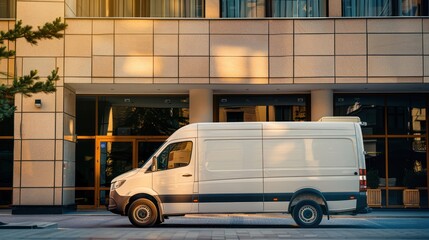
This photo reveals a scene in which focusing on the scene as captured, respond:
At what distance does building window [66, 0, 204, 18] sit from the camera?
83.1 ft

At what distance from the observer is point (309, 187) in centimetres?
1802

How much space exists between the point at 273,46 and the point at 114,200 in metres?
8.50

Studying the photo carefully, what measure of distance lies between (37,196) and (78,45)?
5.24 metres

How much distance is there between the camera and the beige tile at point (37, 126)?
925 inches


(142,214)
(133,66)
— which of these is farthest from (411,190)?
(142,214)

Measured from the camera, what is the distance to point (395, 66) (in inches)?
933

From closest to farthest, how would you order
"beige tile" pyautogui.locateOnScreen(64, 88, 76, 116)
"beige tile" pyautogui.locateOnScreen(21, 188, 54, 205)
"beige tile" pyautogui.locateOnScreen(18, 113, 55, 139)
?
1. "beige tile" pyautogui.locateOnScreen(21, 188, 54, 205)
2. "beige tile" pyautogui.locateOnScreen(18, 113, 55, 139)
3. "beige tile" pyautogui.locateOnScreen(64, 88, 76, 116)

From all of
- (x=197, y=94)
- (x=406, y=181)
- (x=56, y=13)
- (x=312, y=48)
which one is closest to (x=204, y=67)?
(x=197, y=94)

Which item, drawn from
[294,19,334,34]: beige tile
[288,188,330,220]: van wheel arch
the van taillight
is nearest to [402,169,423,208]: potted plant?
[294,19,334,34]: beige tile

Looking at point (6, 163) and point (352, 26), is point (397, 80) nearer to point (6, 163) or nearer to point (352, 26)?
point (352, 26)

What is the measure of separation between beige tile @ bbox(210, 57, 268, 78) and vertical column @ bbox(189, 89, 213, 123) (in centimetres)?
137

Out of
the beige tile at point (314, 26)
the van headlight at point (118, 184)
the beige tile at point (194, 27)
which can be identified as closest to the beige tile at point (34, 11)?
the beige tile at point (194, 27)

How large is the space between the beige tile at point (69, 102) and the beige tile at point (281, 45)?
23.5 ft

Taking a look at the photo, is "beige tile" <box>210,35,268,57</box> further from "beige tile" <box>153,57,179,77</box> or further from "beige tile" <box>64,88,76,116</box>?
"beige tile" <box>64,88,76,116</box>
